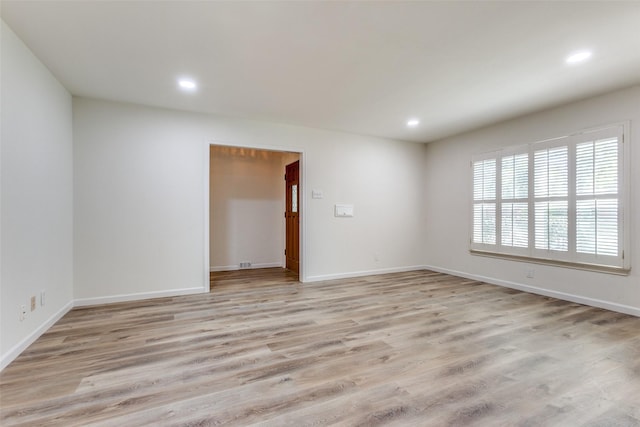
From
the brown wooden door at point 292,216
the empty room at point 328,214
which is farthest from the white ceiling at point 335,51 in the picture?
the brown wooden door at point 292,216

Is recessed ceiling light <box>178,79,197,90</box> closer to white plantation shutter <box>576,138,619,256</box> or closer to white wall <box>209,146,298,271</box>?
white wall <box>209,146,298,271</box>

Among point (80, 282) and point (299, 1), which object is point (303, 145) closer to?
point (299, 1)

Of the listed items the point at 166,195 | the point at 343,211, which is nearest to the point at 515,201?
the point at 343,211

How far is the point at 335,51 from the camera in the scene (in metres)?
2.54

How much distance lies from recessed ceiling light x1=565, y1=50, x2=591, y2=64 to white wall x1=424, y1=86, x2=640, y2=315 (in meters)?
1.24

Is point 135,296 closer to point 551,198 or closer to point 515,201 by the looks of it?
point 515,201

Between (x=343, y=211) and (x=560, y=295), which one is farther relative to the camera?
(x=343, y=211)

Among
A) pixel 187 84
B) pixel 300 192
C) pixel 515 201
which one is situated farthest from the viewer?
pixel 300 192

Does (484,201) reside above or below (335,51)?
below

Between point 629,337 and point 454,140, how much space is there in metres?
3.71

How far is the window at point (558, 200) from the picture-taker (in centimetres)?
337

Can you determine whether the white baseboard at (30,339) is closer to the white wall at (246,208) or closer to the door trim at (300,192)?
the door trim at (300,192)

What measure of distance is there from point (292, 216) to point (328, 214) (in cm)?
108

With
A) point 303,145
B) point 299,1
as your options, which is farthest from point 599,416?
point 303,145
